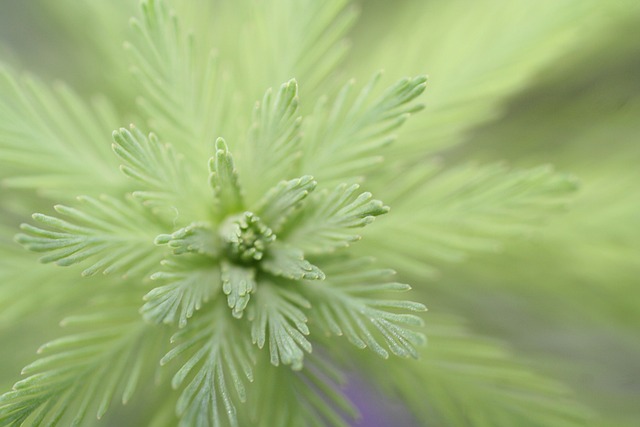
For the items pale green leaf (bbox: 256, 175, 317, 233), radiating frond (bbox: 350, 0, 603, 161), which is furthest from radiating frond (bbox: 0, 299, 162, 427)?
radiating frond (bbox: 350, 0, 603, 161)

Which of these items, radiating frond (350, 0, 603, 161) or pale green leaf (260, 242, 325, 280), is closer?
pale green leaf (260, 242, 325, 280)

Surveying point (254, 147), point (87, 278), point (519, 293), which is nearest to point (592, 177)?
point (519, 293)

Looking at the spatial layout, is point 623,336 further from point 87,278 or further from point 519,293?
point 87,278

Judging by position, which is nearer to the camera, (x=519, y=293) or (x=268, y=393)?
(x=268, y=393)

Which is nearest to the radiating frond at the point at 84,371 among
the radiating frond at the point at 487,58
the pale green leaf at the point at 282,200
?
the pale green leaf at the point at 282,200

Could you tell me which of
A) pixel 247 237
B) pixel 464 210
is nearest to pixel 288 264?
pixel 247 237

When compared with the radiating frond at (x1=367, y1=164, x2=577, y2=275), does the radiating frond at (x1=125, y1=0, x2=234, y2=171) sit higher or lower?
higher

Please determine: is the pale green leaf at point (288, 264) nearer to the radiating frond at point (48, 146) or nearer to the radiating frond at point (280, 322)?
the radiating frond at point (280, 322)

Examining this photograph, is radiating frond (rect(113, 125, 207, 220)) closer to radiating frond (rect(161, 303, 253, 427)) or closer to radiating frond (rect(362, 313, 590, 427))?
radiating frond (rect(161, 303, 253, 427))
